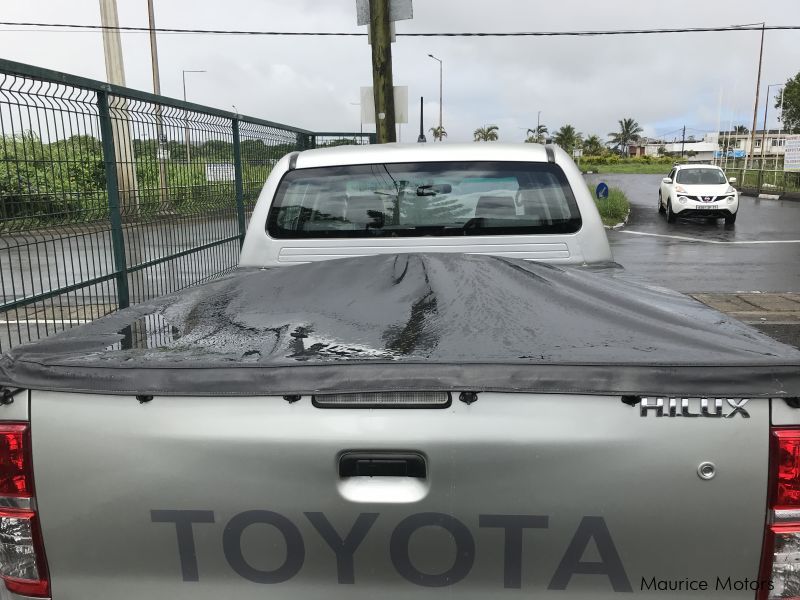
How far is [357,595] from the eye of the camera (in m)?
1.50

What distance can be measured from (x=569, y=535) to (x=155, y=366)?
0.99m

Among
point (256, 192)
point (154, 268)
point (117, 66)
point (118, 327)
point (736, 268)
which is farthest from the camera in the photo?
point (117, 66)

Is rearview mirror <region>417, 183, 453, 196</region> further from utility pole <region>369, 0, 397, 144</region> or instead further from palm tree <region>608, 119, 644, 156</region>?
palm tree <region>608, 119, 644, 156</region>

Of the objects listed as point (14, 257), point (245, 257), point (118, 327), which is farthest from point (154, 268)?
point (118, 327)

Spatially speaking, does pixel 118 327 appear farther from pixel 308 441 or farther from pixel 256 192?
pixel 256 192

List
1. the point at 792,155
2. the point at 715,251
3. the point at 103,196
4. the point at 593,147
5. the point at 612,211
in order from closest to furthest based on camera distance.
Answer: the point at 103,196
the point at 715,251
the point at 612,211
the point at 792,155
the point at 593,147

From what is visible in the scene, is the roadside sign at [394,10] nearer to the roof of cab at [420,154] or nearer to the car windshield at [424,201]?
the roof of cab at [420,154]

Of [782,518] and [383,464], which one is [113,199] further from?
[782,518]

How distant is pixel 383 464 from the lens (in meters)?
1.48

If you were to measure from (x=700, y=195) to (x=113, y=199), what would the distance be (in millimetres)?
18063

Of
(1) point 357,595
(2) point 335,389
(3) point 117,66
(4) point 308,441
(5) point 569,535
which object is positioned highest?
(3) point 117,66

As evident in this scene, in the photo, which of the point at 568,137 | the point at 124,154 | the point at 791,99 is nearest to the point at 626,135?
the point at 568,137

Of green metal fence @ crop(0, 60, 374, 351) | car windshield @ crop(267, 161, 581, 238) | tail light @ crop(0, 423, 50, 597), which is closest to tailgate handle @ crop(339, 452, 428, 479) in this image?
tail light @ crop(0, 423, 50, 597)

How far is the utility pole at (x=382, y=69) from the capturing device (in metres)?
10.7
